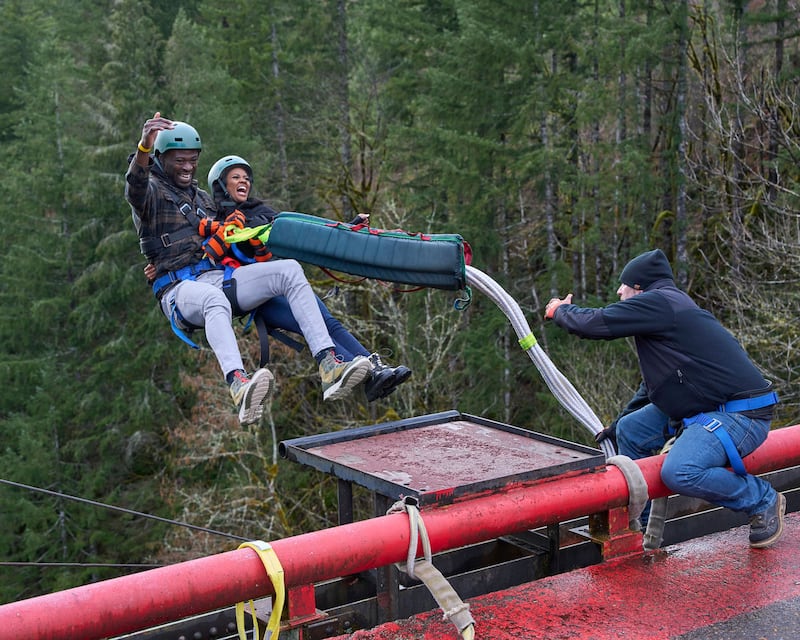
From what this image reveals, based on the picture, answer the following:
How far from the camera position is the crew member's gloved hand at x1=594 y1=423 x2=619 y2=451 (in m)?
5.37

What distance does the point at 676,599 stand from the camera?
13.0 feet

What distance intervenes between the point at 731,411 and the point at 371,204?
18.2 m

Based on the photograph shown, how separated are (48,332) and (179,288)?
25096 mm

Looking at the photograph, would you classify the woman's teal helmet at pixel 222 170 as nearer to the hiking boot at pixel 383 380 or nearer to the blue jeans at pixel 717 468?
the hiking boot at pixel 383 380

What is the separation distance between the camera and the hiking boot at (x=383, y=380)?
495cm

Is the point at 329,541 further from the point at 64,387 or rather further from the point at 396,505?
the point at 64,387

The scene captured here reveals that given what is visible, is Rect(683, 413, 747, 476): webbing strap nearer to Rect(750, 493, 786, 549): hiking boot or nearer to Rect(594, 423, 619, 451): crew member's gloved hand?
Rect(750, 493, 786, 549): hiking boot

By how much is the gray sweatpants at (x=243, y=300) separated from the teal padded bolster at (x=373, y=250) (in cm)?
13

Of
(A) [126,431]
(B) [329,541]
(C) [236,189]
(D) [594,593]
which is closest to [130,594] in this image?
(B) [329,541]

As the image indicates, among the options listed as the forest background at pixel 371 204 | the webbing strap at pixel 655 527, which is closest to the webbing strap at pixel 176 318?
the webbing strap at pixel 655 527

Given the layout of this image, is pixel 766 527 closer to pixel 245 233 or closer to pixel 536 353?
pixel 536 353

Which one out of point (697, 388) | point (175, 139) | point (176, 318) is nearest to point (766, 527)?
point (697, 388)

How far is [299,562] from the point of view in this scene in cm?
345

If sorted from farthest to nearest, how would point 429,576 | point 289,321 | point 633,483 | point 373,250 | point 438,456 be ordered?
point 289,321
point 373,250
point 438,456
point 633,483
point 429,576
